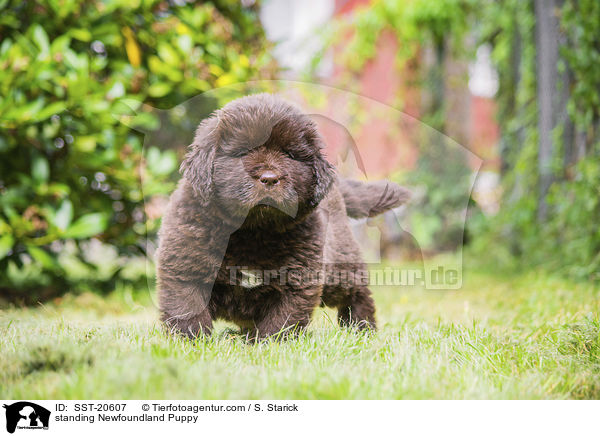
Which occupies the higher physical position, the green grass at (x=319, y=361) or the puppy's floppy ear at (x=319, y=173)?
the puppy's floppy ear at (x=319, y=173)

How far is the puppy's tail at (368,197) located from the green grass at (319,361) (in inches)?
22.5

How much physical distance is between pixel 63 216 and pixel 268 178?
5.66 feet

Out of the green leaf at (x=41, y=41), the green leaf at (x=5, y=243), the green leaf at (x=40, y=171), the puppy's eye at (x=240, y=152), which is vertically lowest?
the green leaf at (x=5, y=243)

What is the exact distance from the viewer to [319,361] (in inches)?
70.2

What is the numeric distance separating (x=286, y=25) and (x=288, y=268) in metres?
1.79

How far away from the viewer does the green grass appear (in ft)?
5.03

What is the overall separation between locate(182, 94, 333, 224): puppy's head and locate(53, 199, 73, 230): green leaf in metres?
1.31

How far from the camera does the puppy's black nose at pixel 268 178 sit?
6.37 feet

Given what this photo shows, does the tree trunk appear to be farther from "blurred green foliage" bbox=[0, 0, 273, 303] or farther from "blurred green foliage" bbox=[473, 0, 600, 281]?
"blurred green foliage" bbox=[0, 0, 273, 303]

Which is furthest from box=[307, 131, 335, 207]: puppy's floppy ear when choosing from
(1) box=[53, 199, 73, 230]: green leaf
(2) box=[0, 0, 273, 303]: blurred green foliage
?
(1) box=[53, 199, 73, 230]: green leaf

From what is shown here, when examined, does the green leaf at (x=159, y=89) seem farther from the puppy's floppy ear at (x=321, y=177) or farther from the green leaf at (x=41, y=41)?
the puppy's floppy ear at (x=321, y=177)

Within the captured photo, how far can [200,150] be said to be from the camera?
2084 mm

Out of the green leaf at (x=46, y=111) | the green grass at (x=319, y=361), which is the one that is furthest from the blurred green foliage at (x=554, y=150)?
the green leaf at (x=46, y=111)

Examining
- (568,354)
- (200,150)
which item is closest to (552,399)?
(568,354)
